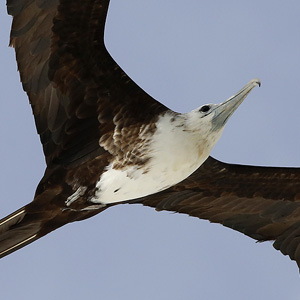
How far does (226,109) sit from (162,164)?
1.96ft

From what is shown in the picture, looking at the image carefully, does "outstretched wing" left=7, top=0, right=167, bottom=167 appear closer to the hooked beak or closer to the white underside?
the white underside

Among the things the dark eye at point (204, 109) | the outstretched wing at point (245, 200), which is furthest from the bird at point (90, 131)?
the outstretched wing at point (245, 200)

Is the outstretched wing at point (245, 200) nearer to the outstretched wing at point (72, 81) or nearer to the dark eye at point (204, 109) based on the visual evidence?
the dark eye at point (204, 109)

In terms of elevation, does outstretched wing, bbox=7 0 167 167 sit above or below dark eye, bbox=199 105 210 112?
above

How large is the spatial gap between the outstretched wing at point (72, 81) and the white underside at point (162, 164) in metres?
0.16

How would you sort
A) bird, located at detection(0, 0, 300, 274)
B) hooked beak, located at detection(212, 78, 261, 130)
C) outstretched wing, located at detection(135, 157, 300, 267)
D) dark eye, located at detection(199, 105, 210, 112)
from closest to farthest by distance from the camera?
1. bird, located at detection(0, 0, 300, 274)
2. hooked beak, located at detection(212, 78, 261, 130)
3. dark eye, located at detection(199, 105, 210, 112)
4. outstretched wing, located at detection(135, 157, 300, 267)

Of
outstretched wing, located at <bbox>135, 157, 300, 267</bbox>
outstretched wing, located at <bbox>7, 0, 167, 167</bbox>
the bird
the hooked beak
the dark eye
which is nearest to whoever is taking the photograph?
outstretched wing, located at <bbox>7, 0, 167, 167</bbox>

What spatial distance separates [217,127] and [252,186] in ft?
3.22

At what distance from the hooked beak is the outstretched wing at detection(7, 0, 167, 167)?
1.23 ft

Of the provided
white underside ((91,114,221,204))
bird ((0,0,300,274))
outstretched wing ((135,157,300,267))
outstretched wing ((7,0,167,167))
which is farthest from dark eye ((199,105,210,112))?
outstretched wing ((135,157,300,267))

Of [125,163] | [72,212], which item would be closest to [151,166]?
[125,163]

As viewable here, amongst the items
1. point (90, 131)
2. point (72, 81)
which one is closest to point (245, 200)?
point (90, 131)

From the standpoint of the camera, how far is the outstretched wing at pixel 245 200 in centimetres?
812

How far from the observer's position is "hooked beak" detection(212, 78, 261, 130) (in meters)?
7.36
